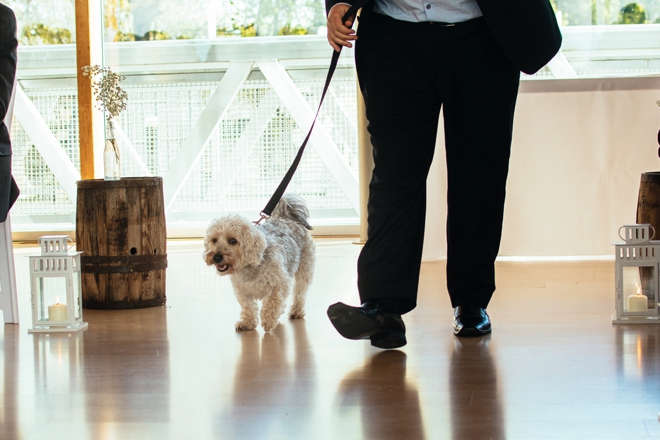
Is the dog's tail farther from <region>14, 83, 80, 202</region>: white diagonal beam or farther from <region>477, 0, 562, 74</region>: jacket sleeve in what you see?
<region>14, 83, 80, 202</region>: white diagonal beam

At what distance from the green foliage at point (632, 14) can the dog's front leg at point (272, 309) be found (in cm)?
298

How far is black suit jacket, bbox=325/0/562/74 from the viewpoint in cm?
191

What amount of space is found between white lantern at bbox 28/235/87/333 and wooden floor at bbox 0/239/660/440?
0.23 feet

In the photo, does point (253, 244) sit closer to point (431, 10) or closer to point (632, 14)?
point (431, 10)

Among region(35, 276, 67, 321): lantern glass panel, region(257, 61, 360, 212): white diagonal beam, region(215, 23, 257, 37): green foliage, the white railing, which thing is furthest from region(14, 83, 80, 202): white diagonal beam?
region(35, 276, 67, 321): lantern glass panel

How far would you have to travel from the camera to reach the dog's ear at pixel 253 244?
7.94 ft

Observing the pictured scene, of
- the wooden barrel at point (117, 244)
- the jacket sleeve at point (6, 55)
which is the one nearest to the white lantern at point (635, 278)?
the wooden barrel at point (117, 244)

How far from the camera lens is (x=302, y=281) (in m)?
2.73

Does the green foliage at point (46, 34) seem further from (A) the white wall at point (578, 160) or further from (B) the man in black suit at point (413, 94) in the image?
(B) the man in black suit at point (413, 94)

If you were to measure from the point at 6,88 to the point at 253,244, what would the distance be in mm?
967

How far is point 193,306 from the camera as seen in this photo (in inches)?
114

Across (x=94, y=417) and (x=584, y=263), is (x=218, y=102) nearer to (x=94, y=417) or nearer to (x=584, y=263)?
(x=584, y=263)

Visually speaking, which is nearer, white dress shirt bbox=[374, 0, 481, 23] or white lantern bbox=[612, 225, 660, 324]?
white dress shirt bbox=[374, 0, 481, 23]

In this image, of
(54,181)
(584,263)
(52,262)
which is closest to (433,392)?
(52,262)
